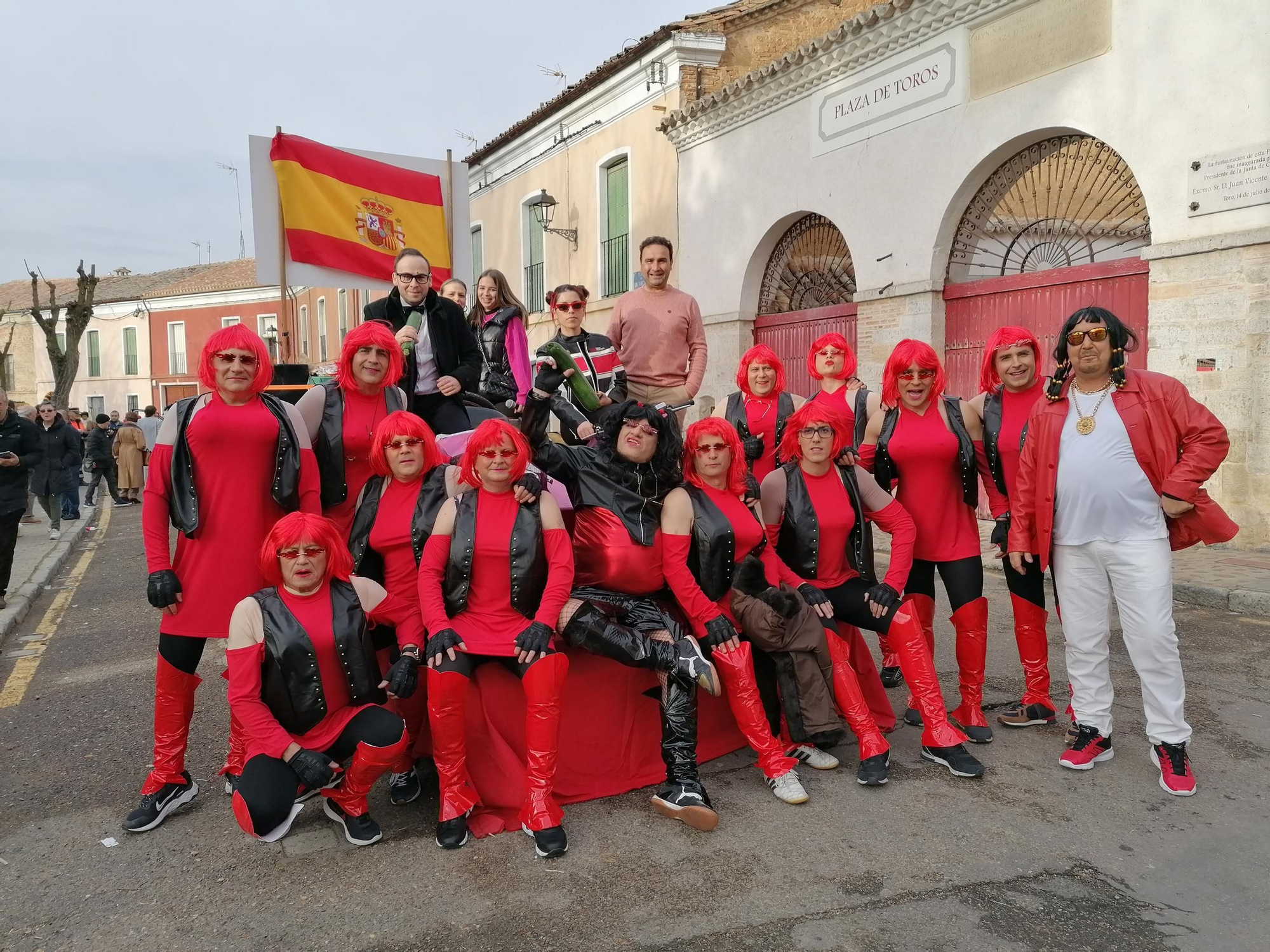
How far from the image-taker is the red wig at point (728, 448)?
3.97 meters

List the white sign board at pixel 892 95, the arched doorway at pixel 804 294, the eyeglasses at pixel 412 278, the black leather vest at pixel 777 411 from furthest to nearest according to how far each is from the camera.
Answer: the arched doorway at pixel 804 294, the white sign board at pixel 892 95, the black leather vest at pixel 777 411, the eyeglasses at pixel 412 278

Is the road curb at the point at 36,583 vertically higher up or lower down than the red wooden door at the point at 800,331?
lower down

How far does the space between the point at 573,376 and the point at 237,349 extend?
56.0 inches

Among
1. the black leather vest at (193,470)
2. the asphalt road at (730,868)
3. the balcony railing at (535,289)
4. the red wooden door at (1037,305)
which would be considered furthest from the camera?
the balcony railing at (535,289)

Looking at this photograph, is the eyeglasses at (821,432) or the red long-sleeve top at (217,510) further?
the eyeglasses at (821,432)

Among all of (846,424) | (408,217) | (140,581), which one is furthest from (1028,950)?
(140,581)

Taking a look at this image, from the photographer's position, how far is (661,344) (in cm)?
566

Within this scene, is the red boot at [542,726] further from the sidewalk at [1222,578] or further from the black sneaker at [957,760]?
the sidewalk at [1222,578]

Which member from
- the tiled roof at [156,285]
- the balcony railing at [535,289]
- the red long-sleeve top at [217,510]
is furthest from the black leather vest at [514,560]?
the tiled roof at [156,285]

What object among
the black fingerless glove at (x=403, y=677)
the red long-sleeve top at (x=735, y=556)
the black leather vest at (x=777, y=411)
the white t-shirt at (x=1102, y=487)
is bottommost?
the black fingerless glove at (x=403, y=677)

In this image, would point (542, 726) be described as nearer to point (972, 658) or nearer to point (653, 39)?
point (972, 658)

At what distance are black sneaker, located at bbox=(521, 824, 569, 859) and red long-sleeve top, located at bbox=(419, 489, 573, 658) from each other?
0.64 metres

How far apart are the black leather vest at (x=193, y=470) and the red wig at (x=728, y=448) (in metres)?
1.59

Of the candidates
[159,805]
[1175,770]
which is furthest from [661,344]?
[159,805]
